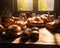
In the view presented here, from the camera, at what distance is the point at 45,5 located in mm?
2309

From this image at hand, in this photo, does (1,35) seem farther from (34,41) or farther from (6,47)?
(34,41)

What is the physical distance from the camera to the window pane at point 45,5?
2.29 metres

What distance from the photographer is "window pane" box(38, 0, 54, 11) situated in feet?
7.53

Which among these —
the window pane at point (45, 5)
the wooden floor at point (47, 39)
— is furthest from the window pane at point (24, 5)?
the wooden floor at point (47, 39)

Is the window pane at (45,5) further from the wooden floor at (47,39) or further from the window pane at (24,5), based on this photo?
the wooden floor at (47,39)

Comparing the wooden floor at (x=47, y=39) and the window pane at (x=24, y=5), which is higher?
the window pane at (x=24, y=5)

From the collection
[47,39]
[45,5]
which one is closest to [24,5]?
[45,5]

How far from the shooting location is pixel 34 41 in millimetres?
1204

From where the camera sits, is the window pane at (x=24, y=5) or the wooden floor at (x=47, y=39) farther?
the window pane at (x=24, y=5)

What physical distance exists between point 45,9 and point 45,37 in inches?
41.9

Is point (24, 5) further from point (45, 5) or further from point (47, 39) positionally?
point (47, 39)

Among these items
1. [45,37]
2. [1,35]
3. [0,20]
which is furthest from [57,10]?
[1,35]

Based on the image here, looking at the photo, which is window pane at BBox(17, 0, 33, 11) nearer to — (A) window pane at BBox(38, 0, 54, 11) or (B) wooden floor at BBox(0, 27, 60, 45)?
(A) window pane at BBox(38, 0, 54, 11)

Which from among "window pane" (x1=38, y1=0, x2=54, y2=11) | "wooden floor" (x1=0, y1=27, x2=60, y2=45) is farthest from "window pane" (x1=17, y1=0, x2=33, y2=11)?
"wooden floor" (x1=0, y1=27, x2=60, y2=45)
